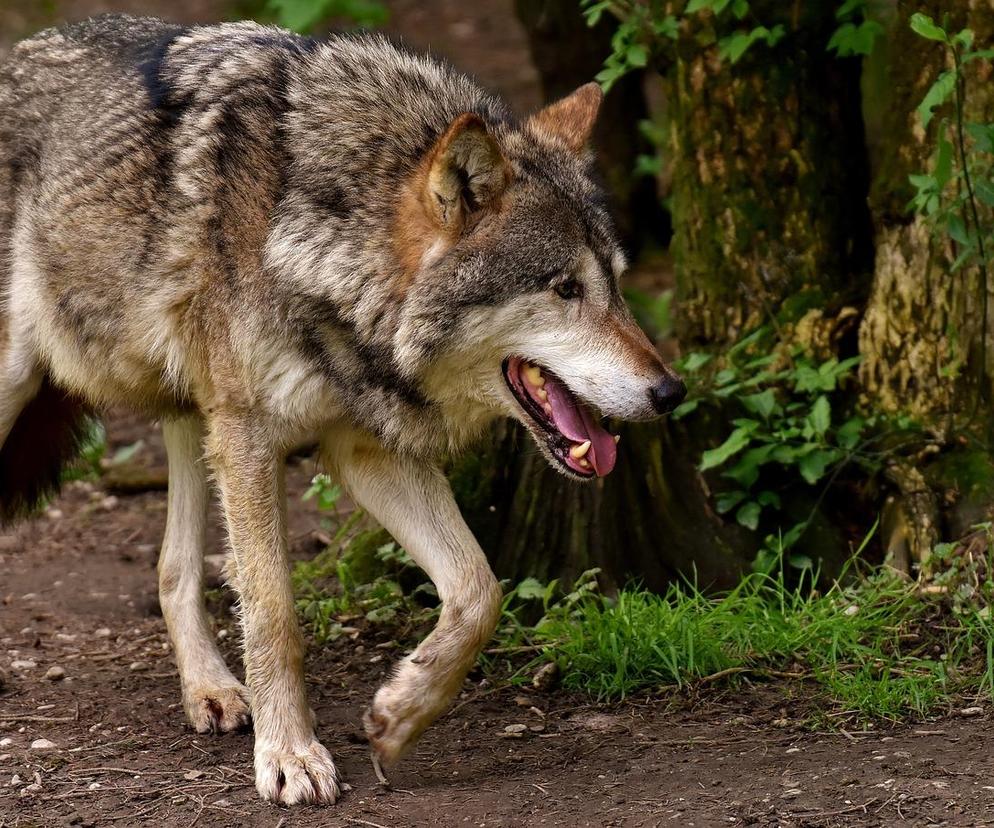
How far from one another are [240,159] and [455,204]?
743mm

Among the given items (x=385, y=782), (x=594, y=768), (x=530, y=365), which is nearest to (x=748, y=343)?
(x=530, y=365)

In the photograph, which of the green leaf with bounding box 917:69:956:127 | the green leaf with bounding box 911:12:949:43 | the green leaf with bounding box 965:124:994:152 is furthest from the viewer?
the green leaf with bounding box 965:124:994:152

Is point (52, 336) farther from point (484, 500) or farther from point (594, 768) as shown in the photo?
point (594, 768)

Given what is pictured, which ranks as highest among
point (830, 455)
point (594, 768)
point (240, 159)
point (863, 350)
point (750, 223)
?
point (240, 159)

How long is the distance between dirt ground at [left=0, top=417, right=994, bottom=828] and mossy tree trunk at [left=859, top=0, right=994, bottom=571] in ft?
3.25

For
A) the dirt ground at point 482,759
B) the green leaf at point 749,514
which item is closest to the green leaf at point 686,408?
the green leaf at point 749,514

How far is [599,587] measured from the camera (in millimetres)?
5125

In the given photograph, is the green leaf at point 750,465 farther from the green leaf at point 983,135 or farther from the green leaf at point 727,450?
the green leaf at point 983,135

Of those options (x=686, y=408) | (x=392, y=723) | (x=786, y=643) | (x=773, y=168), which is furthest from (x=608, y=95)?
(x=392, y=723)

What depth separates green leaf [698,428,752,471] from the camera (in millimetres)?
4906

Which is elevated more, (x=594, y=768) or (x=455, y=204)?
(x=455, y=204)

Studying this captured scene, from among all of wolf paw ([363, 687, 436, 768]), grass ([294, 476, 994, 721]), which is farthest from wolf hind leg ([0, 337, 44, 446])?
wolf paw ([363, 687, 436, 768])

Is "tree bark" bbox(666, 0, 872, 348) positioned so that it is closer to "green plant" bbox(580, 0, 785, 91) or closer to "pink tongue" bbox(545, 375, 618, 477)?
"green plant" bbox(580, 0, 785, 91)

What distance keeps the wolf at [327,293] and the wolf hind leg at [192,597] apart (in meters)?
0.02
